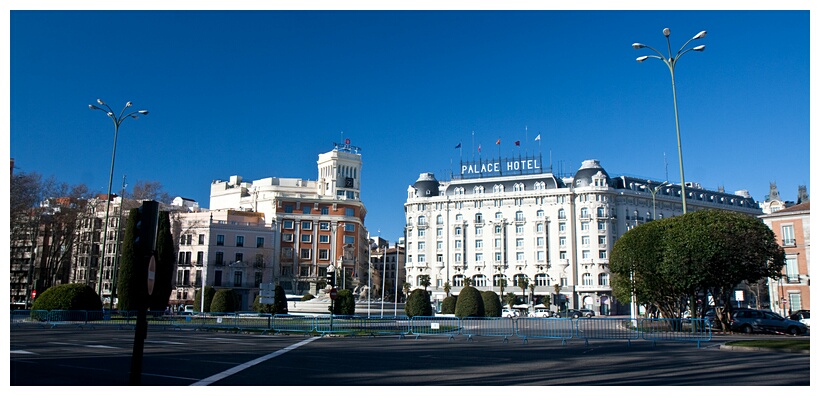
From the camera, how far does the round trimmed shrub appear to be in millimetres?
35562

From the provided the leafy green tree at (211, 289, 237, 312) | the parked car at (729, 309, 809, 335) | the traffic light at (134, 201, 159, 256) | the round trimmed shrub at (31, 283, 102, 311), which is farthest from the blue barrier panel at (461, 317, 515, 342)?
the round trimmed shrub at (31, 283, 102, 311)

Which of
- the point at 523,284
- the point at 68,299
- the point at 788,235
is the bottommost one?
the point at 68,299

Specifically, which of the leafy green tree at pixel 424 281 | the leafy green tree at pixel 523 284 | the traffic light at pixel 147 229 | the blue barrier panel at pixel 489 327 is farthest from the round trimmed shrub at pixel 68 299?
the leafy green tree at pixel 523 284

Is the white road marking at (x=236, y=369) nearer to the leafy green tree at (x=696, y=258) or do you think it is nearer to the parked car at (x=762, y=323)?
the leafy green tree at (x=696, y=258)

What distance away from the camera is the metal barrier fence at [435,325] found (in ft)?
79.6

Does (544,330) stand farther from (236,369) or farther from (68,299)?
(68,299)

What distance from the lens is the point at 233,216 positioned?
87.4 m

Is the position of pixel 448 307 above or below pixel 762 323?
above

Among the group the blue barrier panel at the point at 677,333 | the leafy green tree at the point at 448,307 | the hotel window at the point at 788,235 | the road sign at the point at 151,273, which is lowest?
the blue barrier panel at the point at 677,333

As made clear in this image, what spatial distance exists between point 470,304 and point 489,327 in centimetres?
1956

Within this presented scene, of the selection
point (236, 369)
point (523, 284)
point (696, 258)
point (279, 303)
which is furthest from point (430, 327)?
point (523, 284)

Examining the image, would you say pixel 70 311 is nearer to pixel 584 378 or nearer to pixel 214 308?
pixel 214 308

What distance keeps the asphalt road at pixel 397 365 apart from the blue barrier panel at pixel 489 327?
420cm

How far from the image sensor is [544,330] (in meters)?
25.5
